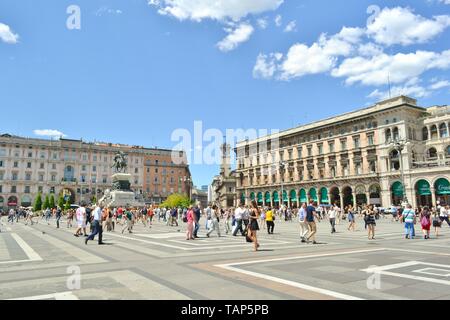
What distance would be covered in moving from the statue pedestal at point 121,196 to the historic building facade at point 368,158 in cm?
2159

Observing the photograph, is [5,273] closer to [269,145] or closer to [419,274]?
[419,274]

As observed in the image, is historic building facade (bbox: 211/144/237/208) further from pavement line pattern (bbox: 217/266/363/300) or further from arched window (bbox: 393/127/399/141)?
pavement line pattern (bbox: 217/266/363/300)

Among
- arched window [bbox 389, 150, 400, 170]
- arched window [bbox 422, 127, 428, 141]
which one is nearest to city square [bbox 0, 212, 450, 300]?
arched window [bbox 389, 150, 400, 170]

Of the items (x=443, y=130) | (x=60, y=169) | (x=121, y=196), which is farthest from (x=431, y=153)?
(x=60, y=169)

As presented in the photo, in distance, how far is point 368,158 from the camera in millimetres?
56781

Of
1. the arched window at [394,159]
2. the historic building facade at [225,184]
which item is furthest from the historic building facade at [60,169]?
the arched window at [394,159]

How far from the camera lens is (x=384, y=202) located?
172ft

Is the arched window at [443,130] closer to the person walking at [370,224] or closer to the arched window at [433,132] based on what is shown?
the arched window at [433,132]

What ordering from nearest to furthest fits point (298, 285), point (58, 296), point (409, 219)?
point (58, 296) → point (298, 285) → point (409, 219)

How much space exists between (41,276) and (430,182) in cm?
5132

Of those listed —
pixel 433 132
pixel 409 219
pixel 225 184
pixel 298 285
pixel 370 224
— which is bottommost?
pixel 298 285

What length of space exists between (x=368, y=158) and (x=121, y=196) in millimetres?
40096

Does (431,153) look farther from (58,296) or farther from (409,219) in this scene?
(58,296)
